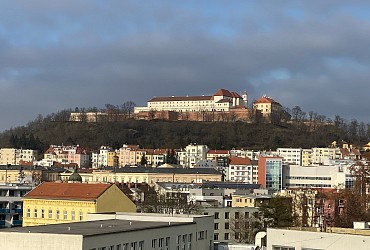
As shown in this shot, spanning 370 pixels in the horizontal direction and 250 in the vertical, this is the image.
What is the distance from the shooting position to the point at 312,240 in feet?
89.0

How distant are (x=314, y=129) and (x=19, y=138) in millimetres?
71159

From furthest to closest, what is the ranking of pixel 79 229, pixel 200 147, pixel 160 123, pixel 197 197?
pixel 160 123
pixel 200 147
pixel 197 197
pixel 79 229

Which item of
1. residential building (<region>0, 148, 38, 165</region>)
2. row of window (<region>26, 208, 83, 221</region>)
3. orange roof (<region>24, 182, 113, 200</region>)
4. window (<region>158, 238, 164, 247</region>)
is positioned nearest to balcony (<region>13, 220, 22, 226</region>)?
row of window (<region>26, 208, 83, 221</region>)

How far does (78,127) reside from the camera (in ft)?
620

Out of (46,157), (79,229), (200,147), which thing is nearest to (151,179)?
(200,147)

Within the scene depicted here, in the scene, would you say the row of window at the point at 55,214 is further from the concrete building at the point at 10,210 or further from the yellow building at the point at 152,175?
the yellow building at the point at 152,175

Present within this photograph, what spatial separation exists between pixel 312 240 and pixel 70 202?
24.5 metres

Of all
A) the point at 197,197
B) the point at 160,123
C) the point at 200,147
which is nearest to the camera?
the point at 197,197

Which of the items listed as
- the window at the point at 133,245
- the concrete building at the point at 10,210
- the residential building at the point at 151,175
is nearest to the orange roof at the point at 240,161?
the residential building at the point at 151,175

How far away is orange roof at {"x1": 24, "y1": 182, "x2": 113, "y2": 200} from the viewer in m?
47.9

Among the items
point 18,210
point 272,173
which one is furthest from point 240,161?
point 18,210

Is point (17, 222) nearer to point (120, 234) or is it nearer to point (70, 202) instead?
point (70, 202)

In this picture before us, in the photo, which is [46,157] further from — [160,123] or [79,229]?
[79,229]

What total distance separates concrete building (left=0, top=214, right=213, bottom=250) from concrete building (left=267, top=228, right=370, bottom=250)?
18.5ft
